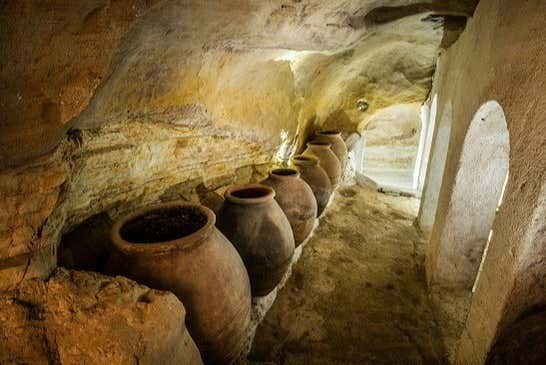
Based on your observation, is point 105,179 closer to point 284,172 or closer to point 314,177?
point 284,172

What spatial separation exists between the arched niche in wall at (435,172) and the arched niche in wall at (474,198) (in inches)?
50.3

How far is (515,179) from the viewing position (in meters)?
1.81

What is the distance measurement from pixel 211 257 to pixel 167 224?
2.06ft

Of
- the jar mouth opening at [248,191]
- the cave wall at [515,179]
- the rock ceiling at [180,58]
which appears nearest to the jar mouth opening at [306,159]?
the rock ceiling at [180,58]

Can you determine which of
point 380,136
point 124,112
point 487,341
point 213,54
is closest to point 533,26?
point 487,341

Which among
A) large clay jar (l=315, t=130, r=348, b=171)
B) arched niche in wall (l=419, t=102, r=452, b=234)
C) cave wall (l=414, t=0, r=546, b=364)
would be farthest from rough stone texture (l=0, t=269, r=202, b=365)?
large clay jar (l=315, t=130, r=348, b=171)

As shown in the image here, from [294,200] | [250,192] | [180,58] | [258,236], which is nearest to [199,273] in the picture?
[258,236]

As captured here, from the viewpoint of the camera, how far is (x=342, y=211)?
5.95m

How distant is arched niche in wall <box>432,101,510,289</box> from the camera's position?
9.02ft

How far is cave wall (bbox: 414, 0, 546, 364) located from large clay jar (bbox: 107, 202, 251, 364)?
1710 millimetres

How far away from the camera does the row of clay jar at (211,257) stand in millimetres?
1868

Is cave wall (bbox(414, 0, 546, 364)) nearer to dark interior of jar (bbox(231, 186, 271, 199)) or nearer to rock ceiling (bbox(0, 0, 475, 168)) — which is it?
rock ceiling (bbox(0, 0, 475, 168))

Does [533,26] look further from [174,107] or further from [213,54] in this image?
[174,107]

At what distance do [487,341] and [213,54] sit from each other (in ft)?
9.85
